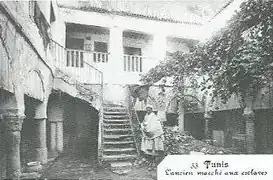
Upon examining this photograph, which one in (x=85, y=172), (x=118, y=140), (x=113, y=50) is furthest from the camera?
(x=113, y=50)

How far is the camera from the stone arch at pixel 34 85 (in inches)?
205

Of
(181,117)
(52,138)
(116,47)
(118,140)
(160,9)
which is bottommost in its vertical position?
(52,138)

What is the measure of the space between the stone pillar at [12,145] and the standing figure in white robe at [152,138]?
9.76 feet

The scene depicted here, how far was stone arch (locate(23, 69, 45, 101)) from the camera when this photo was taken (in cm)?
521

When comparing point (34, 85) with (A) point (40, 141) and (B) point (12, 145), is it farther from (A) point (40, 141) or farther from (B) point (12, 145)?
(A) point (40, 141)

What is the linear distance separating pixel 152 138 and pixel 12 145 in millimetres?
3078

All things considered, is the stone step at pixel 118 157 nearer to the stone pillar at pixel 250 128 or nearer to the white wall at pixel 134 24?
the stone pillar at pixel 250 128

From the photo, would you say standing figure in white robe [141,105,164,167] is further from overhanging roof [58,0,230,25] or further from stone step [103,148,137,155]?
overhanging roof [58,0,230,25]

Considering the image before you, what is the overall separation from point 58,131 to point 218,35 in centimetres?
603

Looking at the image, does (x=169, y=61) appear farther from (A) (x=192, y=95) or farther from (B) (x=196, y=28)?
(B) (x=196, y=28)

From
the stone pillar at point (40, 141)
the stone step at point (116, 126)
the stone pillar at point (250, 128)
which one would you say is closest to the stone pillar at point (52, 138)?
the stone pillar at point (40, 141)

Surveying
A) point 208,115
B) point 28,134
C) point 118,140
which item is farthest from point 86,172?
point 208,115

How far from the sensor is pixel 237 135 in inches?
340

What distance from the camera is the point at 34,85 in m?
5.81
